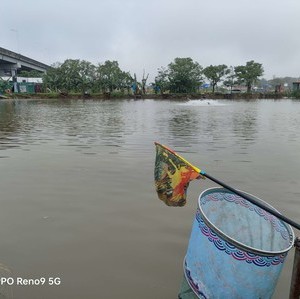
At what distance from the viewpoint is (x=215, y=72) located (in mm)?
74125

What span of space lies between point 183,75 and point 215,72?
917 centimetres

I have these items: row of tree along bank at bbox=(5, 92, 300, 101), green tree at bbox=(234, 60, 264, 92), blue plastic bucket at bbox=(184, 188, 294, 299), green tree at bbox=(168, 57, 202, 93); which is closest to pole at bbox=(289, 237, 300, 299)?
blue plastic bucket at bbox=(184, 188, 294, 299)

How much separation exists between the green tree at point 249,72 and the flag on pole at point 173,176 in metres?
77.4

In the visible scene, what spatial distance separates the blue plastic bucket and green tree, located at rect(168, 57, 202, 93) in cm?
6896

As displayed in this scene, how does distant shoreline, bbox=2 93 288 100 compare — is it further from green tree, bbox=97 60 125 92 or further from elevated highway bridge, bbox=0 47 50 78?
elevated highway bridge, bbox=0 47 50 78

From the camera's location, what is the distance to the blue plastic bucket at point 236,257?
239 cm

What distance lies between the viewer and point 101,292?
3.22 m

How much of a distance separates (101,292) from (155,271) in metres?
0.67

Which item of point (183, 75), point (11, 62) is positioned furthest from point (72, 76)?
point (183, 75)

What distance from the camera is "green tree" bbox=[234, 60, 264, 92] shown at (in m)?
74.8

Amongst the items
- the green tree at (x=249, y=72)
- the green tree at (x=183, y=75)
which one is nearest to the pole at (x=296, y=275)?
the green tree at (x=183, y=75)

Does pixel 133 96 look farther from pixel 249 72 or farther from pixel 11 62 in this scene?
pixel 11 62

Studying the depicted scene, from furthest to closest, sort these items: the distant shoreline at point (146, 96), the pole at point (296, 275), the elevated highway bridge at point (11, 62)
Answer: the elevated highway bridge at point (11, 62), the distant shoreline at point (146, 96), the pole at point (296, 275)

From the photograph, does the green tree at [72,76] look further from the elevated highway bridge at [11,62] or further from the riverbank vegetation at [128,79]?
the elevated highway bridge at [11,62]
